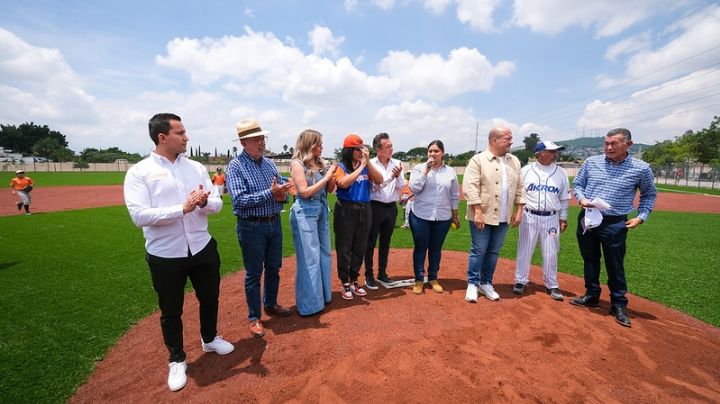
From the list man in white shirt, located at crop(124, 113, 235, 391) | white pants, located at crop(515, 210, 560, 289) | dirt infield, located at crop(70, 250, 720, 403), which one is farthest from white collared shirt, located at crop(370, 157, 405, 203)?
man in white shirt, located at crop(124, 113, 235, 391)

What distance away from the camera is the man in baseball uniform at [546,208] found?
15.0ft

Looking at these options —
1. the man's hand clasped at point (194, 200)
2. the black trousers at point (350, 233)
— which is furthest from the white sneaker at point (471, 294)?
the man's hand clasped at point (194, 200)

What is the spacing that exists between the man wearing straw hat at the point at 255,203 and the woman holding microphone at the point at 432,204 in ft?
6.42

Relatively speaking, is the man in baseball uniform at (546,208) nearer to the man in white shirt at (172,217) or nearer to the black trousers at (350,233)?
the black trousers at (350,233)

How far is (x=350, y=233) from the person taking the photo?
435 cm

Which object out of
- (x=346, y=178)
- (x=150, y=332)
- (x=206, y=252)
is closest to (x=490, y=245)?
(x=346, y=178)

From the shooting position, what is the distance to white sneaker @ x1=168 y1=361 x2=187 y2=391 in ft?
9.09

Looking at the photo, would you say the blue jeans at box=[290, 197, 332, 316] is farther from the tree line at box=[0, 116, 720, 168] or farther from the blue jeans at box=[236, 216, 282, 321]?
the tree line at box=[0, 116, 720, 168]

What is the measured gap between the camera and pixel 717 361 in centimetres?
317

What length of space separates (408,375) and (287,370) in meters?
1.07

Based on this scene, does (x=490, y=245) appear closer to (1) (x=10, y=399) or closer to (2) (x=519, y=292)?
(2) (x=519, y=292)

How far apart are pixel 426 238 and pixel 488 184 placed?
112 cm

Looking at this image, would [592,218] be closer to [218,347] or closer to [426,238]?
[426,238]

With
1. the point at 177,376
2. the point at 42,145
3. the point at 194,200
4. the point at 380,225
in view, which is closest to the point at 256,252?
the point at 194,200
